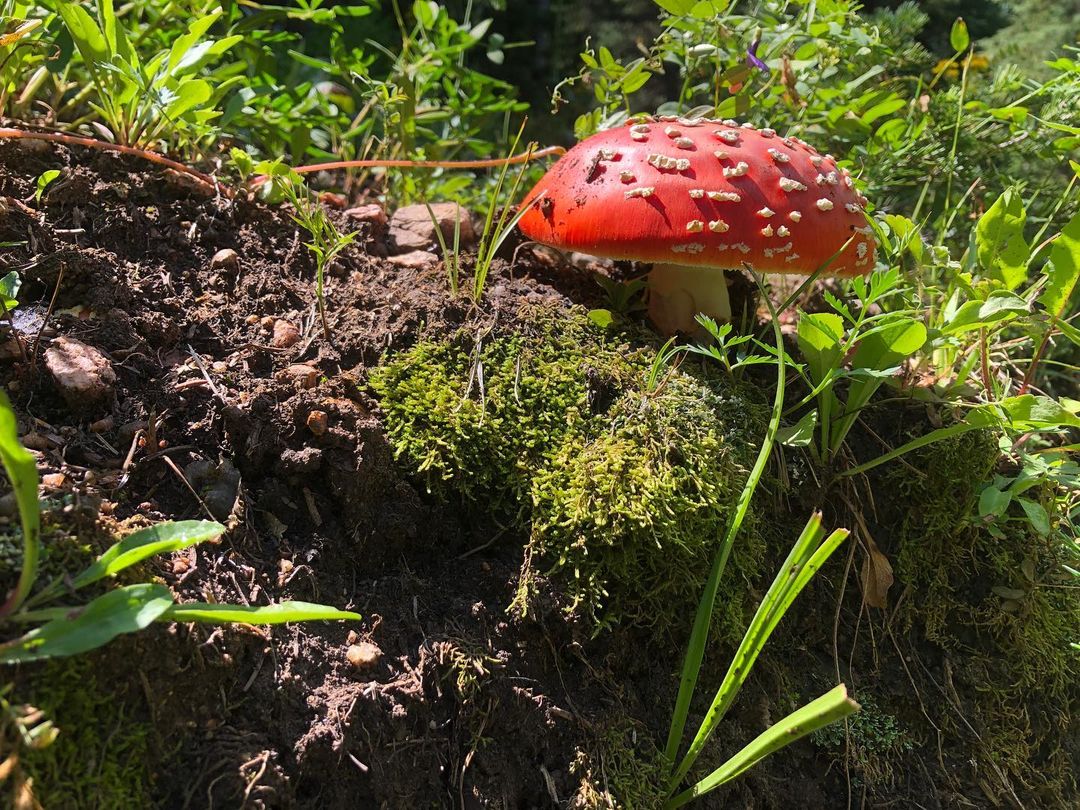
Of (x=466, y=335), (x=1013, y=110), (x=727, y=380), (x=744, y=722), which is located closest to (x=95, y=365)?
(x=466, y=335)

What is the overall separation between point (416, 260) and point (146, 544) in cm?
106

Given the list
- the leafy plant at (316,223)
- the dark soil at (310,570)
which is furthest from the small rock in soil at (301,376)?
the leafy plant at (316,223)

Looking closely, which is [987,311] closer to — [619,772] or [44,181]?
[619,772]

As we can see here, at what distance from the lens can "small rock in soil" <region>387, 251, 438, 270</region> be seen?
6.15ft

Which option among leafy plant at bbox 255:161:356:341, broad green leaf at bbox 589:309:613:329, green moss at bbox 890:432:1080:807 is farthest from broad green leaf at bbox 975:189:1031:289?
leafy plant at bbox 255:161:356:341

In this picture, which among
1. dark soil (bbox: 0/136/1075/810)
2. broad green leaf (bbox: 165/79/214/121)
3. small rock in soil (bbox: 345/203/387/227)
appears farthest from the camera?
small rock in soil (bbox: 345/203/387/227)

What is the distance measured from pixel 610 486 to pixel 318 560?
551 mm

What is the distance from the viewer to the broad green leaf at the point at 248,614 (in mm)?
1000

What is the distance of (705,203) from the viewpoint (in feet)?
5.11

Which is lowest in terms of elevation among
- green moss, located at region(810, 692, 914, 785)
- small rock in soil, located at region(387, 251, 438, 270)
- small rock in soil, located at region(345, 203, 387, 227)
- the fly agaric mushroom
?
green moss, located at region(810, 692, 914, 785)

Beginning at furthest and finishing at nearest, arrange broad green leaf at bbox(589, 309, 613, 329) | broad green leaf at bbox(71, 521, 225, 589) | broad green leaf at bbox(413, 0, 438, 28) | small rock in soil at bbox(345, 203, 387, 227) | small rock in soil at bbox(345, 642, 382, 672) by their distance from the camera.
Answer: broad green leaf at bbox(413, 0, 438, 28)
small rock in soil at bbox(345, 203, 387, 227)
broad green leaf at bbox(589, 309, 613, 329)
small rock in soil at bbox(345, 642, 382, 672)
broad green leaf at bbox(71, 521, 225, 589)

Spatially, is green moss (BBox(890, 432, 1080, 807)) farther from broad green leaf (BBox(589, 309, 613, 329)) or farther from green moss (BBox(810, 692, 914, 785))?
broad green leaf (BBox(589, 309, 613, 329))

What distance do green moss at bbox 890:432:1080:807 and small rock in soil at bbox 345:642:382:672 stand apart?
117 cm

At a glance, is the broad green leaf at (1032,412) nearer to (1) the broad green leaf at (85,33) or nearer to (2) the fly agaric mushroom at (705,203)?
(2) the fly agaric mushroom at (705,203)
